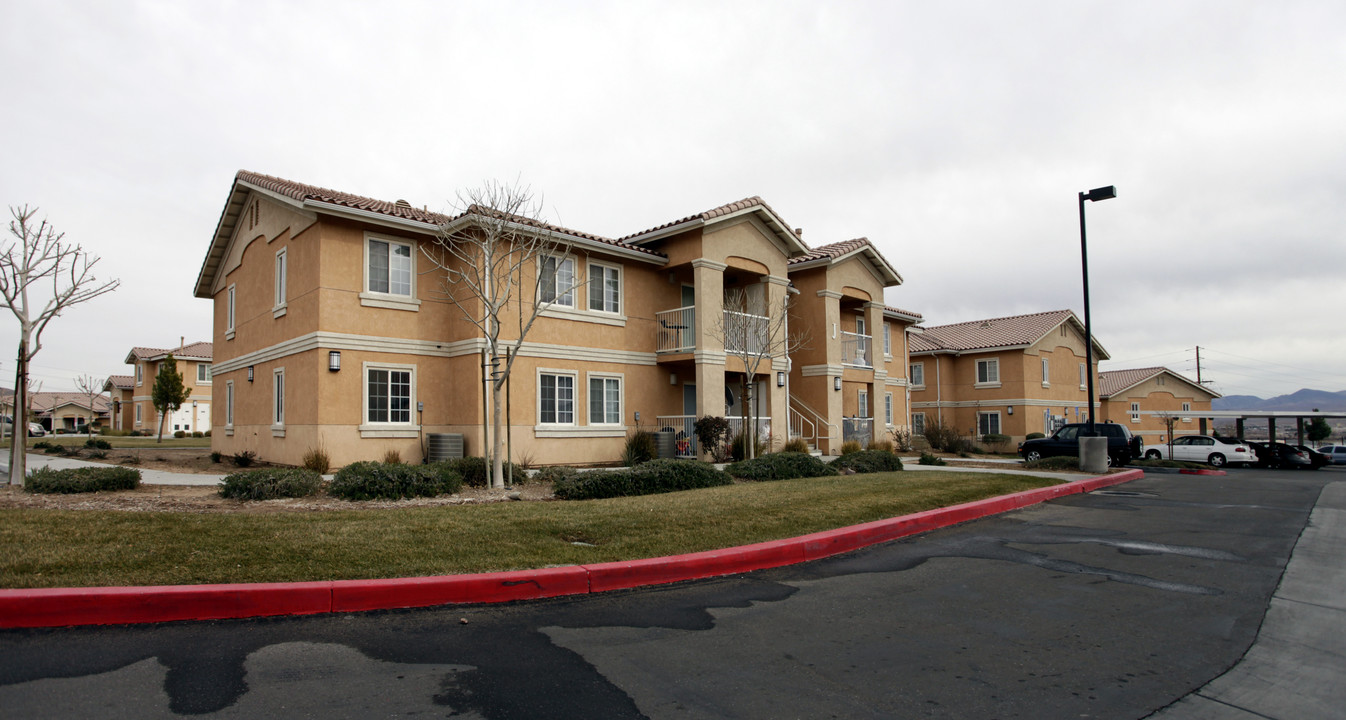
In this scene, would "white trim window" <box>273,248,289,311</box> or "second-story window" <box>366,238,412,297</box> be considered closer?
"second-story window" <box>366,238,412,297</box>

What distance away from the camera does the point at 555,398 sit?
61.8 feet

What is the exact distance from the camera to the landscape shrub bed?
38.9 feet

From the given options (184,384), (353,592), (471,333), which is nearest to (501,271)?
(471,333)

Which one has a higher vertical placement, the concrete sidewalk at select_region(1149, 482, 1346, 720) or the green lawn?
the green lawn

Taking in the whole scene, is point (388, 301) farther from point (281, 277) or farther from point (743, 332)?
point (743, 332)

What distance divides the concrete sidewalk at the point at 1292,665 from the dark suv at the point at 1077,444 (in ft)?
55.3

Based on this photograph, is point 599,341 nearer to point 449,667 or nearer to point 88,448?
point 449,667

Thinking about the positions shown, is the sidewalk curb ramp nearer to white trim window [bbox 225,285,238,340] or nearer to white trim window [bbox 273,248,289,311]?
white trim window [bbox 273,248,289,311]

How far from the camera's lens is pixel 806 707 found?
4.24 m

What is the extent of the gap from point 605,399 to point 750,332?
4.79 metres

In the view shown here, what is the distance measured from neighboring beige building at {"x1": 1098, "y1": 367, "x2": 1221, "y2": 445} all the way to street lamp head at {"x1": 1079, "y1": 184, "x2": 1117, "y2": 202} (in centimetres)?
3327

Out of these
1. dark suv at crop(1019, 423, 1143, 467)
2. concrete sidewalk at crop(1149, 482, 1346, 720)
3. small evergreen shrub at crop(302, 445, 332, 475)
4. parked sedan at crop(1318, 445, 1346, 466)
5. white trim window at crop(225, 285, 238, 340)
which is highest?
white trim window at crop(225, 285, 238, 340)

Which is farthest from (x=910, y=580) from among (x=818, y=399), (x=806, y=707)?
(x=818, y=399)

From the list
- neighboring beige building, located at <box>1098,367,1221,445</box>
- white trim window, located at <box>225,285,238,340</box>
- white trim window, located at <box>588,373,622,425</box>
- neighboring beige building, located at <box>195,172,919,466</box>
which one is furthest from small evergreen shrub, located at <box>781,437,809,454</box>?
neighboring beige building, located at <box>1098,367,1221,445</box>
